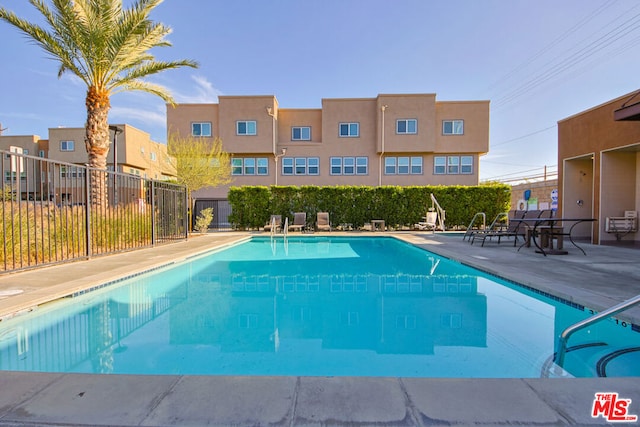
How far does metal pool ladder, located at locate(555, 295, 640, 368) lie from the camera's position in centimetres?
249

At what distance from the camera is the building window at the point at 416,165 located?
22.5 meters

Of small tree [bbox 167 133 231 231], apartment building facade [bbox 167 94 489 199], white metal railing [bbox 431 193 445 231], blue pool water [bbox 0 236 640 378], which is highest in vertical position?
apartment building facade [bbox 167 94 489 199]

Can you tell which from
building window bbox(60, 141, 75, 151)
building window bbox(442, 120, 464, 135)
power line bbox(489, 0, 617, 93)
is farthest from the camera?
building window bbox(60, 141, 75, 151)

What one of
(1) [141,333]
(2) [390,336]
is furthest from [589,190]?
(1) [141,333]

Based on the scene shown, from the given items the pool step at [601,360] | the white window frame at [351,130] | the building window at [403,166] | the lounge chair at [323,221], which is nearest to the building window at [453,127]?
the building window at [403,166]

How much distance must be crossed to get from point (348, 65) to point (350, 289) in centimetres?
1612

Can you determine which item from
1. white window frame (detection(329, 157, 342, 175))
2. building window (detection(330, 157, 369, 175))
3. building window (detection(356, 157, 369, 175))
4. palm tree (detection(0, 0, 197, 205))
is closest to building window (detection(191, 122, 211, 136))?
white window frame (detection(329, 157, 342, 175))

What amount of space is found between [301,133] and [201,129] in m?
7.07

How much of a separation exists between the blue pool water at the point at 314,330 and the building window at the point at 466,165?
17728mm

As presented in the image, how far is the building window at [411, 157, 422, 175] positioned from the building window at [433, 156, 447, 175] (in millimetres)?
986

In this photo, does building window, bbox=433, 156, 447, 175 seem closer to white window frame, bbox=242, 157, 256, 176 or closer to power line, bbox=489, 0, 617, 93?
power line, bbox=489, 0, 617, 93

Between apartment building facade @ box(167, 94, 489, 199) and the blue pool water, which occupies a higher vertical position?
apartment building facade @ box(167, 94, 489, 199)

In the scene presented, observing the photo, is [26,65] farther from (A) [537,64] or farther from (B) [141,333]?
(A) [537,64]

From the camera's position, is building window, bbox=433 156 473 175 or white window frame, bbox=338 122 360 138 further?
building window, bbox=433 156 473 175
